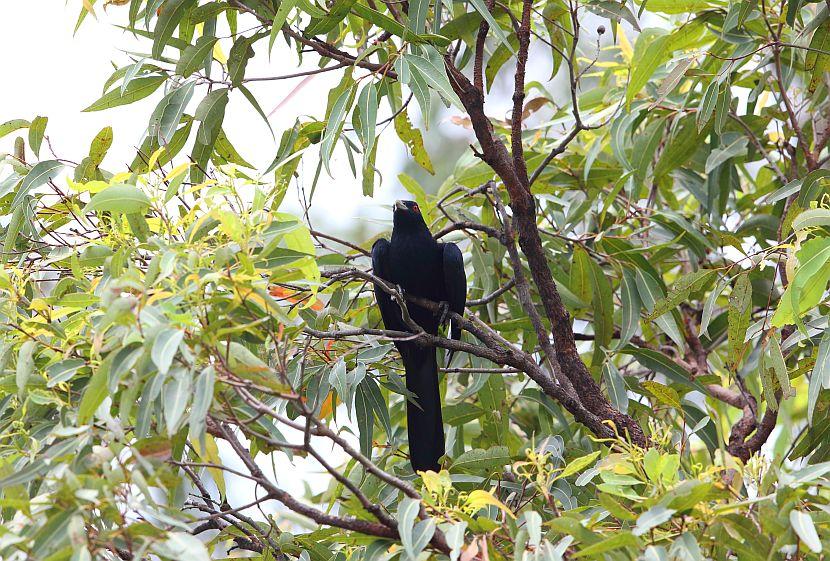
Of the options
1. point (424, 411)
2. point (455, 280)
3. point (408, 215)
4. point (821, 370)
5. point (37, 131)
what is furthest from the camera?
point (408, 215)

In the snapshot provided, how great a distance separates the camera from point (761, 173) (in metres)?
4.01

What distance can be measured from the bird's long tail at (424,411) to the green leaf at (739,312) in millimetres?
1112

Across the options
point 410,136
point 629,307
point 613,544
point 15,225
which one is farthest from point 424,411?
point 613,544

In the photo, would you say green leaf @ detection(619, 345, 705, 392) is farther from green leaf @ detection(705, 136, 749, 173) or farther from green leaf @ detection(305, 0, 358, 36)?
green leaf @ detection(305, 0, 358, 36)

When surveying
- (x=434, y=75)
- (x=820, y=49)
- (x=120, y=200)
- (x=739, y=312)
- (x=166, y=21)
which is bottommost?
(x=739, y=312)

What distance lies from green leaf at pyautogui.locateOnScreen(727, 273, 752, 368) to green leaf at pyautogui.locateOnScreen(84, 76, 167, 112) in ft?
6.24

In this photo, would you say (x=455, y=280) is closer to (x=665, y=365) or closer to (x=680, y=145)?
(x=665, y=365)

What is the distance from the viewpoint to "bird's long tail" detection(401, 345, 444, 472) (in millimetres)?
3174

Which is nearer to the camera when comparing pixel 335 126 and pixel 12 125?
pixel 335 126

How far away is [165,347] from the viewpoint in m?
1.45

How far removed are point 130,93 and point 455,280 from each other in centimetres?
145

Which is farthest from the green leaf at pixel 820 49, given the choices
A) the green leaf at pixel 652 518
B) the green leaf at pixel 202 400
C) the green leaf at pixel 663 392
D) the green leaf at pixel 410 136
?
the green leaf at pixel 202 400

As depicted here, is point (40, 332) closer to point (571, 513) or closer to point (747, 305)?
point (571, 513)

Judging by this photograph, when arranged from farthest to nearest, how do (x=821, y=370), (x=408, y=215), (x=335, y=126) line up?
(x=408, y=215) → (x=335, y=126) → (x=821, y=370)
